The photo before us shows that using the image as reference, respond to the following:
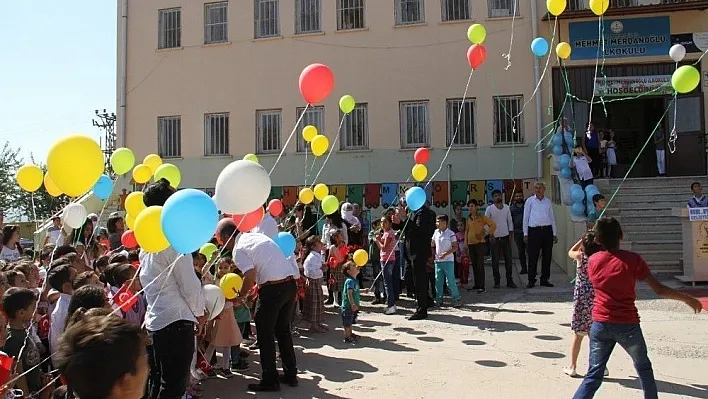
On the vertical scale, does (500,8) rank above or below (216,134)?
above

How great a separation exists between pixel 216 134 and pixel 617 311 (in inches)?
637

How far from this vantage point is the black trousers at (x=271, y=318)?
5688 mm

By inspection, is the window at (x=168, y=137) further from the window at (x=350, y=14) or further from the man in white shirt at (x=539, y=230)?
the man in white shirt at (x=539, y=230)

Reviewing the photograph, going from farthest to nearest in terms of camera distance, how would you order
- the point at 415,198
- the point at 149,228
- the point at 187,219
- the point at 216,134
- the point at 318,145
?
the point at 216,134
the point at 415,198
the point at 318,145
the point at 149,228
the point at 187,219

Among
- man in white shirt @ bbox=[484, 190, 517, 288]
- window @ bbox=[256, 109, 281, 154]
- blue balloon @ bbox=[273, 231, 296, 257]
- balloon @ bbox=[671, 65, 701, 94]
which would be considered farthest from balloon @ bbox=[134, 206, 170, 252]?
window @ bbox=[256, 109, 281, 154]

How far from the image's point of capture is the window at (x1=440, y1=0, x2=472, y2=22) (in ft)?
57.5

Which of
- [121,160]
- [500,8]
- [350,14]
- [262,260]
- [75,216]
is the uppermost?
[350,14]

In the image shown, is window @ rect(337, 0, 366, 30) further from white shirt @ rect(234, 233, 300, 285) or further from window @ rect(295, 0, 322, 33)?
white shirt @ rect(234, 233, 300, 285)

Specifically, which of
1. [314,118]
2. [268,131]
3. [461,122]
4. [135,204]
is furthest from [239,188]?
[268,131]

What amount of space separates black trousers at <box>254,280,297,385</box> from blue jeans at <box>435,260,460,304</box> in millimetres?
4520

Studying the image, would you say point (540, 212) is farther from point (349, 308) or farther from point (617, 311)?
point (617, 311)

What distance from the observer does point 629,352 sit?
4551mm

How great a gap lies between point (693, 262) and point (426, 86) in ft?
29.8

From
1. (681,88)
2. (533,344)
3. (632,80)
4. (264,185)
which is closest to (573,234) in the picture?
(681,88)
